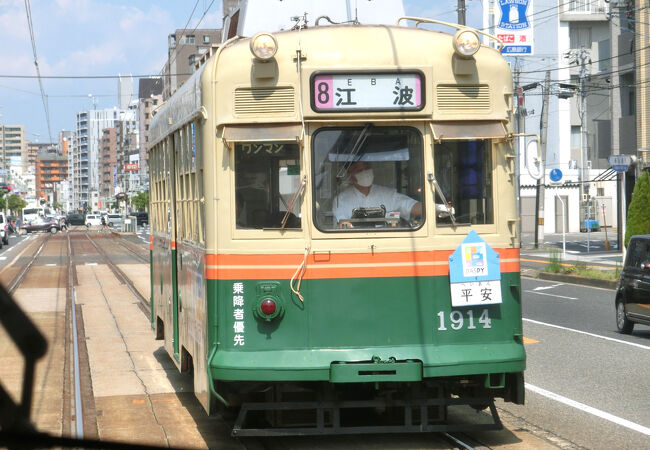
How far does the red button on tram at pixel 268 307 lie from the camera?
5918 mm

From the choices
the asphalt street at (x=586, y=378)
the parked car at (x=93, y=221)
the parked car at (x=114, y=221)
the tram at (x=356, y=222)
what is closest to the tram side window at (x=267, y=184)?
the tram at (x=356, y=222)

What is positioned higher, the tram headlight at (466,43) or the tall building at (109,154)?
the tall building at (109,154)

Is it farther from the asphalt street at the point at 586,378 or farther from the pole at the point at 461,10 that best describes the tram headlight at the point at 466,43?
the pole at the point at 461,10

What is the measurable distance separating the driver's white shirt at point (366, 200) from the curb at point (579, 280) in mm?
16887

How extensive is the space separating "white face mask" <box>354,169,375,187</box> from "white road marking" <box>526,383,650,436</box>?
3.08 metres

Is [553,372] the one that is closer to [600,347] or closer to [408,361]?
[600,347]

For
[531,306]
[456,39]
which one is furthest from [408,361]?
[531,306]

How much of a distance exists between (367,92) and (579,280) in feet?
61.3

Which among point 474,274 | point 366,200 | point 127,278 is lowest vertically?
point 127,278

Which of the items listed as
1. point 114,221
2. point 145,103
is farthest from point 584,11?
point 145,103

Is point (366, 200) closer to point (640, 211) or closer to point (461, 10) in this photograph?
point (461, 10)

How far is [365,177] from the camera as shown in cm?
604

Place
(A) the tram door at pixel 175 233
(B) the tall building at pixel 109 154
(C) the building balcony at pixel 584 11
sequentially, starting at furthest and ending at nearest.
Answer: (B) the tall building at pixel 109 154 → (C) the building balcony at pixel 584 11 → (A) the tram door at pixel 175 233

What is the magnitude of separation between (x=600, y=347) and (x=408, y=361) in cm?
705
